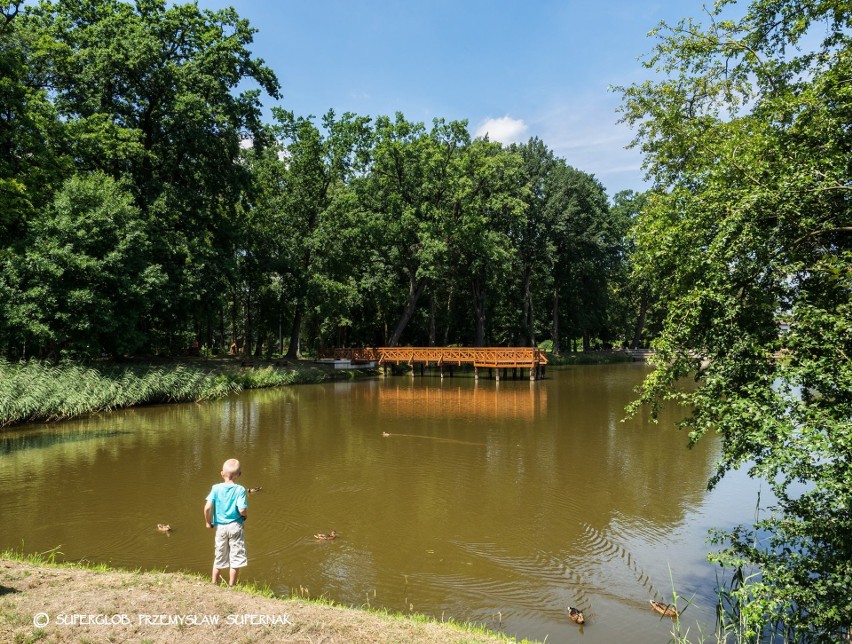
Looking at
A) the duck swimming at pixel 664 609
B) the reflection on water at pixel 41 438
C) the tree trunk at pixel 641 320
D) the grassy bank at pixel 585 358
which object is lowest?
the duck swimming at pixel 664 609

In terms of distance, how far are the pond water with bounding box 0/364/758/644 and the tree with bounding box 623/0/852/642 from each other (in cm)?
172

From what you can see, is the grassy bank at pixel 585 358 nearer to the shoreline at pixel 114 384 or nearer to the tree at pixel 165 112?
the shoreline at pixel 114 384

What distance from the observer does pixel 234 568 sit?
584cm

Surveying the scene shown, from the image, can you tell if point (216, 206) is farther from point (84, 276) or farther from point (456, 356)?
point (456, 356)

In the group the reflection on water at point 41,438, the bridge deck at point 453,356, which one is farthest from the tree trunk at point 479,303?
the reflection on water at point 41,438

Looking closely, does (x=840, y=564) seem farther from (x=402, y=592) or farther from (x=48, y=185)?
(x=48, y=185)

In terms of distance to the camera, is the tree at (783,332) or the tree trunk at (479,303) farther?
the tree trunk at (479,303)

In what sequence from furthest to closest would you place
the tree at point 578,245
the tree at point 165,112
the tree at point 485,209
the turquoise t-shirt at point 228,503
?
the tree at point 578,245 < the tree at point 485,209 < the tree at point 165,112 < the turquoise t-shirt at point 228,503

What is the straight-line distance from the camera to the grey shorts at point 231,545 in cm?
579

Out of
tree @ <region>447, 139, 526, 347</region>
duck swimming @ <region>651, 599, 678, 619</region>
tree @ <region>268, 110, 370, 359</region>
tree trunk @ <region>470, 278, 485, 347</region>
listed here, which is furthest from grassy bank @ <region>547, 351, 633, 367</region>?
duck swimming @ <region>651, 599, 678, 619</region>

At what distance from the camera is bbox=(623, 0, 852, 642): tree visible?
477cm

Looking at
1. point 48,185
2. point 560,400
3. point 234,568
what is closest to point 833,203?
point 234,568

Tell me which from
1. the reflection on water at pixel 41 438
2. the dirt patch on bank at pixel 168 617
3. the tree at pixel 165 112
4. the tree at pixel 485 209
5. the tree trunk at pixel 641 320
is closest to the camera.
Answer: the dirt patch on bank at pixel 168 617

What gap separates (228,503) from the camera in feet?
18.8
